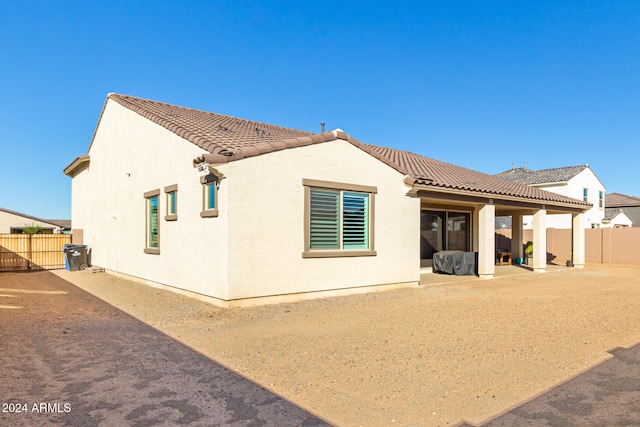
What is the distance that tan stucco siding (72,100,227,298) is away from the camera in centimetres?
954

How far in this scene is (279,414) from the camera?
12.4ft

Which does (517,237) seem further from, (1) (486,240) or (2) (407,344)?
(2) (407,344)

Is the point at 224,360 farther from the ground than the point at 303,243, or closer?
closer

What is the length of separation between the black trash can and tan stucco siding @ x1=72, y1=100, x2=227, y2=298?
1.49ft

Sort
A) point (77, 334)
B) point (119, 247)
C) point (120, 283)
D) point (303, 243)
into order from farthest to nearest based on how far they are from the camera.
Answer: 1. point (119, 247)
2. point (120, 283)
3. point (303, 243)
4. point (77, 334)

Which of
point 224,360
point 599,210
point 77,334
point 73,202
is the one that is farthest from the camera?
point 599,210

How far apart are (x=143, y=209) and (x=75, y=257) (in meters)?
7.61

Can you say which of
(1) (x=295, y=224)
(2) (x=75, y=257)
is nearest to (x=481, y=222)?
(1) (x=295, y=224)

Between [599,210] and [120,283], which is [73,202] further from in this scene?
[599,210]

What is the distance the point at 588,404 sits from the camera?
3936 millimetres

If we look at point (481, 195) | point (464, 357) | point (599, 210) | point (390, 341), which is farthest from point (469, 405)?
point (599, 210)

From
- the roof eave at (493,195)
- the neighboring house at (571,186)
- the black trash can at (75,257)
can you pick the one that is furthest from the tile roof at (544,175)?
the black trash can at (75,257)

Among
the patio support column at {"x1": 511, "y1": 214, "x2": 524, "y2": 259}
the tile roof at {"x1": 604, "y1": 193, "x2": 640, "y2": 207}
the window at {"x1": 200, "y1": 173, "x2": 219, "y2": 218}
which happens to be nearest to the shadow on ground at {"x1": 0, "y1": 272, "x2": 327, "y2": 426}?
the window at {"x1": 200, "y1": 173, "x2": 219, "y2": 218}

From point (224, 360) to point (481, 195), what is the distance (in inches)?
430
